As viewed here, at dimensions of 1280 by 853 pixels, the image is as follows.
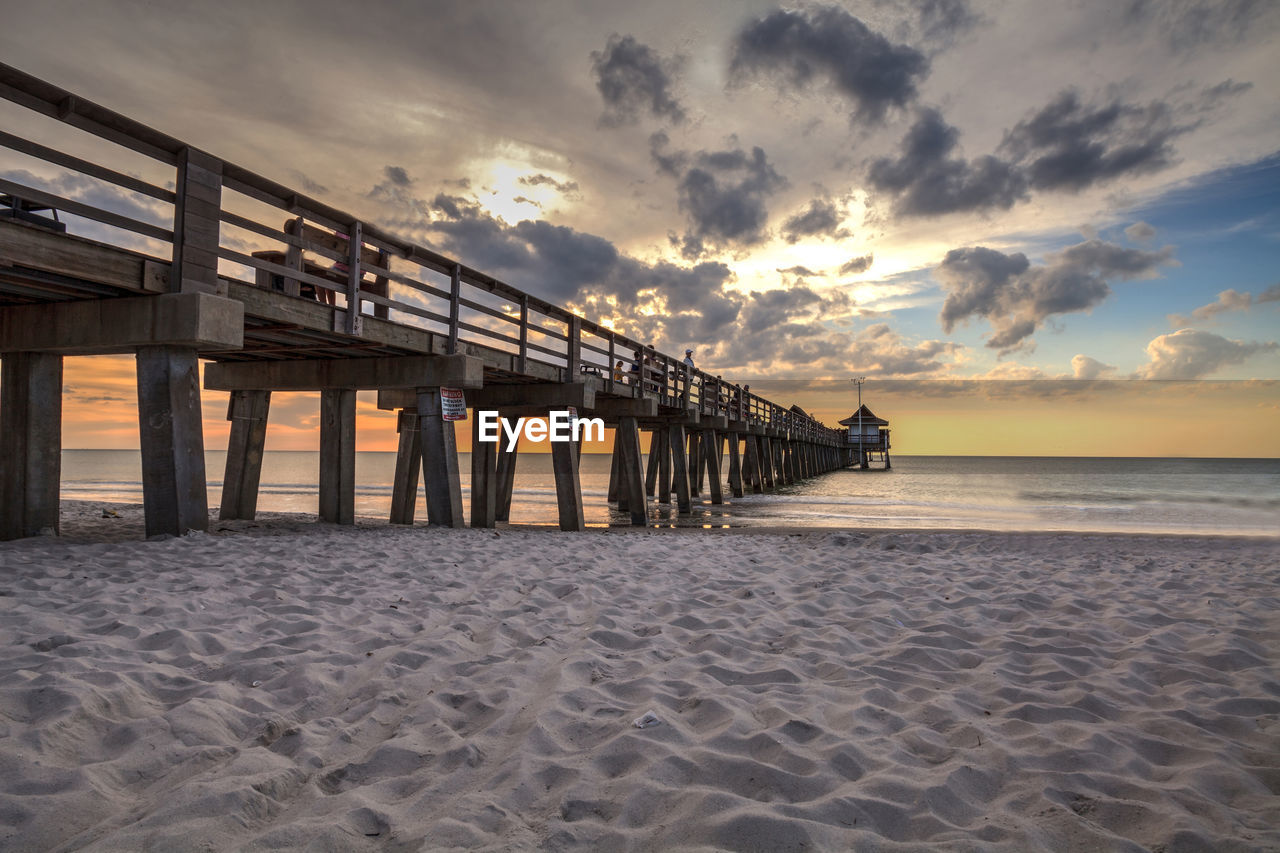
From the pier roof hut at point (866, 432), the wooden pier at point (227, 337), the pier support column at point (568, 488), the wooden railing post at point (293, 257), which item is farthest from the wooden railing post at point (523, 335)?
the pier roof hut at point (866, 432)

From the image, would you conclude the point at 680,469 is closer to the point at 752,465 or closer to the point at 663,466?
the point at 663,466

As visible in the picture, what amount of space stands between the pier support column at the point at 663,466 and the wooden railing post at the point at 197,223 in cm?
1836

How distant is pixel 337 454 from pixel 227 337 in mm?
4531

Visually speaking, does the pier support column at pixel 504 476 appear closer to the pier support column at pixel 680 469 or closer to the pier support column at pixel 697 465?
the pier support column at pixel 680 469

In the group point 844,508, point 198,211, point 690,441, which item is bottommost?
point 844,508

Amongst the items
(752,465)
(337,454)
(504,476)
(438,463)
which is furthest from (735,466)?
(337,454)

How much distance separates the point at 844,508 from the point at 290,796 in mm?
23818

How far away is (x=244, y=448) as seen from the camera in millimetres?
11031

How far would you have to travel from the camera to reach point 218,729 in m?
2.67

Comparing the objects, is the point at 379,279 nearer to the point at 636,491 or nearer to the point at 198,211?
the point at 198,211

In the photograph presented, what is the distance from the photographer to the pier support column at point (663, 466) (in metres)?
24.7

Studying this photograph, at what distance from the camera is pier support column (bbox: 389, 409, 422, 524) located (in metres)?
12.9

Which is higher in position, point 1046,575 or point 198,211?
point 198,211

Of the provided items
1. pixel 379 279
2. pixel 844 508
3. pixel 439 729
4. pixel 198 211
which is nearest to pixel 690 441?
pixel 844 508
